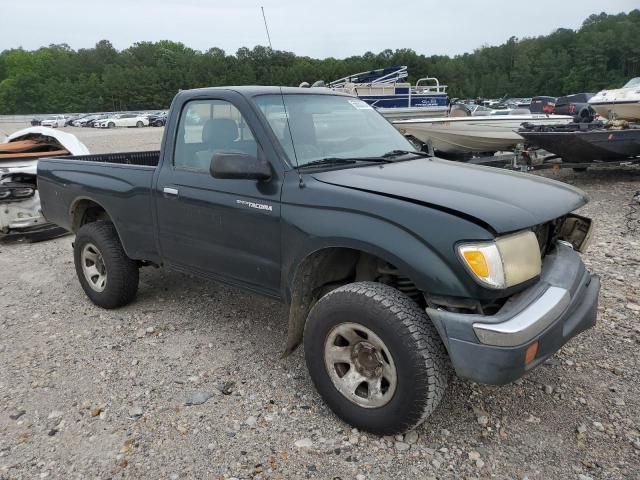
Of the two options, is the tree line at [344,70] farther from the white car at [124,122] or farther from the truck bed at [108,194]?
the truck bed at [108,194]

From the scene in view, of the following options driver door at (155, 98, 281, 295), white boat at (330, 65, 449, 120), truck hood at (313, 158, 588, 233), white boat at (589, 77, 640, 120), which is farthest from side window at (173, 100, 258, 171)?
white boat at (330, 65, 449, 120)

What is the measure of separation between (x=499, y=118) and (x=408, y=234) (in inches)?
362

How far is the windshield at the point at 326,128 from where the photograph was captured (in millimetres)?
3320

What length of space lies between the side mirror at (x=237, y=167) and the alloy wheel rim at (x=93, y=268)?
2188mm

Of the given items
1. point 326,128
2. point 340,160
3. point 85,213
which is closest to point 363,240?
point 340,160

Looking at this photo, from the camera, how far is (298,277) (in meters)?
3.09

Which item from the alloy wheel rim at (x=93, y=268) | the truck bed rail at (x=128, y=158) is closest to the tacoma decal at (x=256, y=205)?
the alloy wheel rim at (x=93, y=268)

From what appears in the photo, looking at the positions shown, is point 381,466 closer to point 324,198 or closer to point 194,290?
point 324,198

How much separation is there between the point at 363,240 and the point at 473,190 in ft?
2.23

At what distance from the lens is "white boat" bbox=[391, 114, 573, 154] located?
1002cm

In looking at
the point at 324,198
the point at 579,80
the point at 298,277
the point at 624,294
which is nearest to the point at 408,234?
the point at 324,198

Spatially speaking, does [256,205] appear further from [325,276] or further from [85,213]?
[85,213]

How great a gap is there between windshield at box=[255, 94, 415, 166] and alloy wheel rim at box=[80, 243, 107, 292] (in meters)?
2.29

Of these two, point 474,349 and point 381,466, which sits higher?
point 474,349
